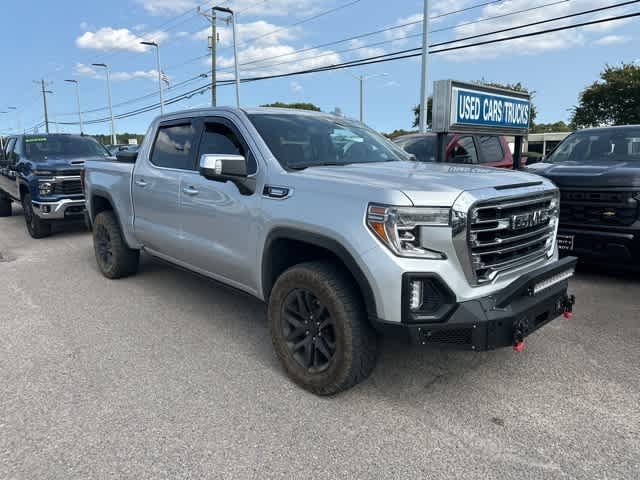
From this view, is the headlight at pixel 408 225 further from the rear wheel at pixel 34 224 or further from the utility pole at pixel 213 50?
the utility pole at pixel 213 50

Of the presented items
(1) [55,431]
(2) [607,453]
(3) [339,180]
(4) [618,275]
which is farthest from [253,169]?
(4) [618,275]

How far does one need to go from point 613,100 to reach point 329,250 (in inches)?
1606

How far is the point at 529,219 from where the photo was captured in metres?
3.13

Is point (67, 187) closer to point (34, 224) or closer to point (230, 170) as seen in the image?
point (34, 224)

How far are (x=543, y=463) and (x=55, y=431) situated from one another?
2.65 metres

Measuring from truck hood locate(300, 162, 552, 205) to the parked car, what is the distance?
4557 mm

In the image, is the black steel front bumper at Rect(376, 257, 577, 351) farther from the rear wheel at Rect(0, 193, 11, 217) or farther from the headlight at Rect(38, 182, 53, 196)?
the rear wheel at Rect(0, 193, 11, 217)

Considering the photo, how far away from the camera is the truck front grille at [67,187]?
8.73 meters

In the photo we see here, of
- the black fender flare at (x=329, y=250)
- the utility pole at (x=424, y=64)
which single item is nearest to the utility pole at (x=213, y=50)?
the utility pole at (x=424, y=64)

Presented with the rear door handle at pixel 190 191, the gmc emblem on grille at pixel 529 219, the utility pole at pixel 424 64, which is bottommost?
the gmc emblem on grille at pixel 529 219

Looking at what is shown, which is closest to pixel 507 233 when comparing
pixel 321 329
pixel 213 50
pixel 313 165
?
pixel 321 329

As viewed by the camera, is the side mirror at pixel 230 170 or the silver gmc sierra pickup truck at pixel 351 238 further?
the side mirror at pixel 230 170

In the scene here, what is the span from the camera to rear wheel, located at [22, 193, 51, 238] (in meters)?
8.97

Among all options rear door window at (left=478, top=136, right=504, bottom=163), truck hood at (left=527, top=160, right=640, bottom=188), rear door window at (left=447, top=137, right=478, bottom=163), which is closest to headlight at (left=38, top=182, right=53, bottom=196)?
rear door window at (left=447, top=137, right=478, bottom=163)
